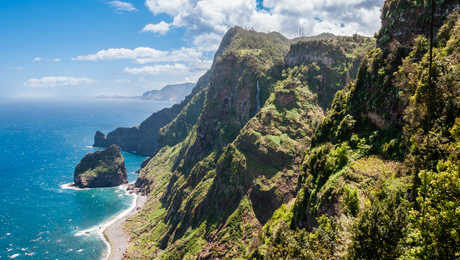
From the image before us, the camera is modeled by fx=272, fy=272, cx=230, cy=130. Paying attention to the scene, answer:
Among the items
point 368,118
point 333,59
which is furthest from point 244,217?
point 333,59

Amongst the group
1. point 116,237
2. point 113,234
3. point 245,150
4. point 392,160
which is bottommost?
point 116,237

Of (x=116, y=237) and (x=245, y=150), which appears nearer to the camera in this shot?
(x=245, y=150)

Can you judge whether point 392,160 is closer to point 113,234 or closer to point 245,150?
point 245,150

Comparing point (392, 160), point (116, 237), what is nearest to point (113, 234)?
point (116, 237)

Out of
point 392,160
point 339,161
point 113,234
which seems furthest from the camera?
point 113,234

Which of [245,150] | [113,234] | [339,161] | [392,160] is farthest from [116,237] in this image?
[392,160]

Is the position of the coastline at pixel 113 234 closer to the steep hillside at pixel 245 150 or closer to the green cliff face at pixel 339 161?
the steep hillside at pixel 245 150

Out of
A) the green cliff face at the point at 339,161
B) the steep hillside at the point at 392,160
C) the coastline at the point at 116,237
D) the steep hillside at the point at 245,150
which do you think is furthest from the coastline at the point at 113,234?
the steep hillside at the point at 392,160

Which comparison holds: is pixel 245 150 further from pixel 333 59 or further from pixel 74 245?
pixel 74 245

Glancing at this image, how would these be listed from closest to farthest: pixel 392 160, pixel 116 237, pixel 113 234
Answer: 1. pixel 392 160
2. pixel 116 237
3. pixel 113 234

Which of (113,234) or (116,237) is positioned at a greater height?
(113,234)
